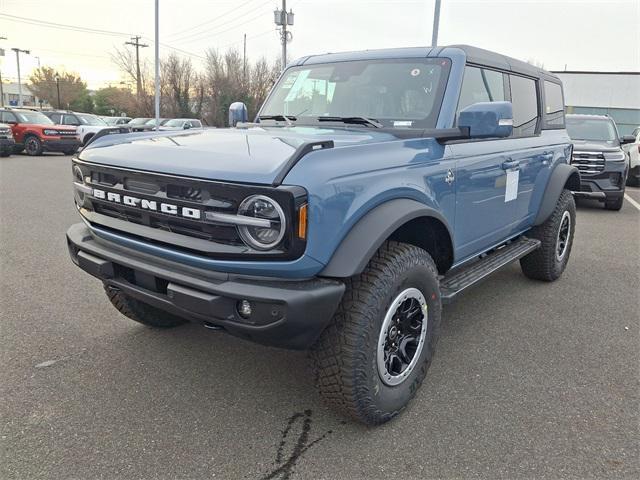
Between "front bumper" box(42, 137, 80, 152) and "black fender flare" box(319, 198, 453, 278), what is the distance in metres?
19.8

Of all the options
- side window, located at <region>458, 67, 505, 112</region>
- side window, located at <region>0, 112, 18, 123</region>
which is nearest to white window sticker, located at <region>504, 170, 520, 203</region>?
side window, located at <region>458, 67, 505, 112</region>

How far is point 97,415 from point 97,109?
2859 inches

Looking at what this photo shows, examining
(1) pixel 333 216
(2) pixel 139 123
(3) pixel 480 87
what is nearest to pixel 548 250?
(3) pixel 480 87

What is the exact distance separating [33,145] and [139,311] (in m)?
18.6

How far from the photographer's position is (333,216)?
2162 mm

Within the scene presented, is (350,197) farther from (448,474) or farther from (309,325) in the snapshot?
(448,474)

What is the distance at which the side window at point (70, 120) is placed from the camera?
20.5m

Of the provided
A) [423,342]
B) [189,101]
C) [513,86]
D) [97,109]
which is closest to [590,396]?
[423,342]

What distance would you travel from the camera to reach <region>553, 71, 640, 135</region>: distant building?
37.8m

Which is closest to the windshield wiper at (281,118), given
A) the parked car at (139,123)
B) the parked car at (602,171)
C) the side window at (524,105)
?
the parked car at (139,123)

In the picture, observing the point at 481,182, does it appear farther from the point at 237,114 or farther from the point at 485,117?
the point at 237,114

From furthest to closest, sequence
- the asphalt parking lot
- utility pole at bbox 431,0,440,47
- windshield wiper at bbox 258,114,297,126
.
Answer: utility pole at bbox 431,0,440,47
windshield wiper at bbox 258,114,297,126
the asphalt parking lot

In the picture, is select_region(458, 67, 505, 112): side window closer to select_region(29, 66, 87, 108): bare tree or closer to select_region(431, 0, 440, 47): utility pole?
select_region(431, 0, 440, 47): utility pole

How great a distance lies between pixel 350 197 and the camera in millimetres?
2248
